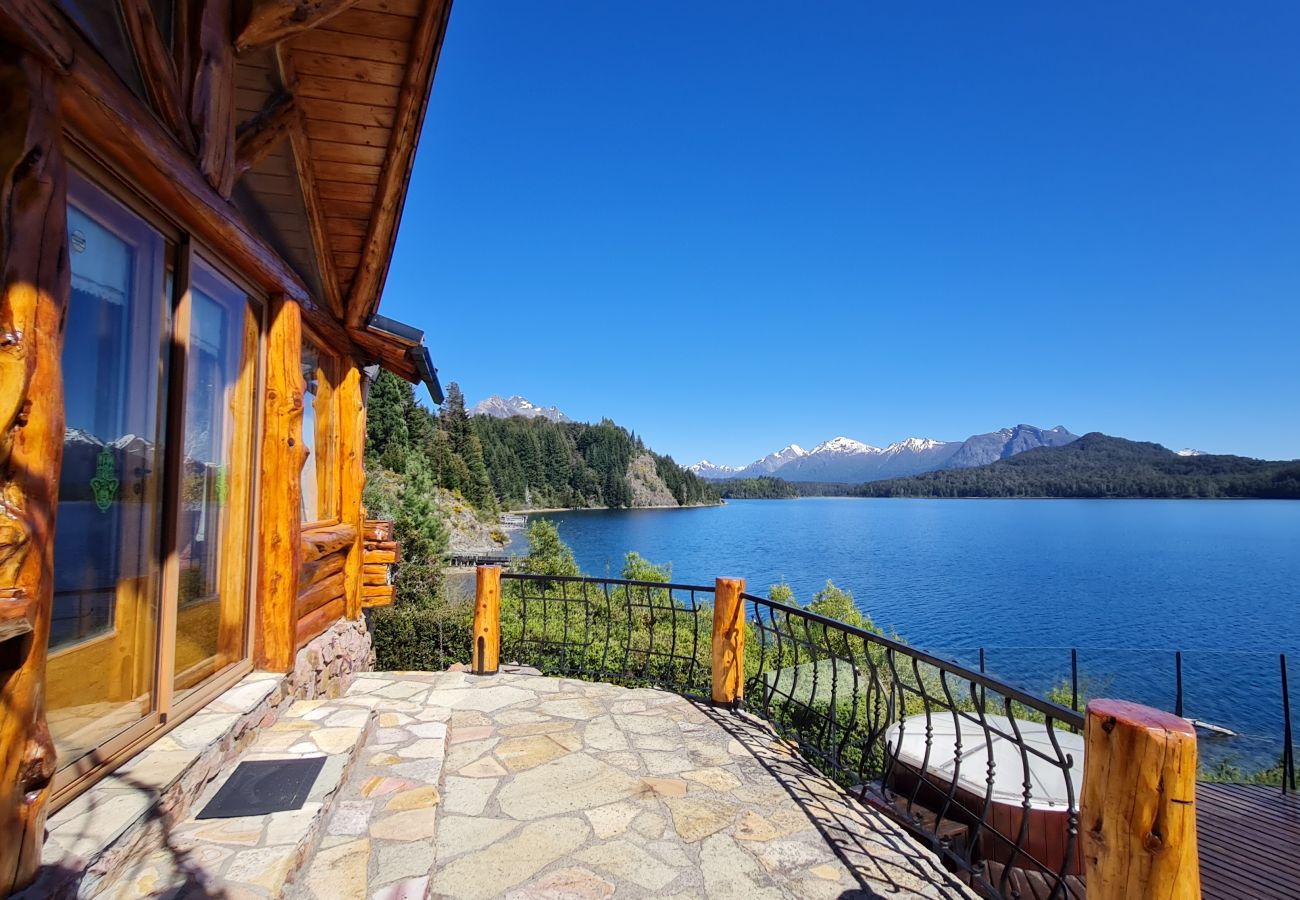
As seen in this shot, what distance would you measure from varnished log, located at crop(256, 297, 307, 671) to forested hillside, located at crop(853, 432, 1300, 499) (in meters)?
84.6

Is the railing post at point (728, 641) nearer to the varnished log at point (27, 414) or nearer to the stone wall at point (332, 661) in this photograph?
the stone wall at point (332, 661)

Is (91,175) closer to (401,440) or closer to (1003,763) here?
(1003,763)

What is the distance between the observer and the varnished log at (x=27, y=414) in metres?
1.59

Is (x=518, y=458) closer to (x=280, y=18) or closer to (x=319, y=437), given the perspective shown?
(x=319, y=437)

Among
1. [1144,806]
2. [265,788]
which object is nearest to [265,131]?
[265,788]

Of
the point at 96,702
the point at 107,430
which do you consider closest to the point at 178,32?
the point at 107,430

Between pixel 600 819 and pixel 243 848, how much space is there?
4.86 ft

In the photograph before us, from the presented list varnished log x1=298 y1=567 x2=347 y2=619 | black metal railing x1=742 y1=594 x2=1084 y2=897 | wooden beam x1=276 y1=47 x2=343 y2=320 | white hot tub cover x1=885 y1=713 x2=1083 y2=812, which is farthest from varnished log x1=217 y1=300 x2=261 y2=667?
white hot tub cover x1=885 y1=713 x2=1083 y2=812

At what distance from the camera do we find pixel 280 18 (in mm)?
2912

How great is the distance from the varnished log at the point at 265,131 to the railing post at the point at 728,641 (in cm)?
372

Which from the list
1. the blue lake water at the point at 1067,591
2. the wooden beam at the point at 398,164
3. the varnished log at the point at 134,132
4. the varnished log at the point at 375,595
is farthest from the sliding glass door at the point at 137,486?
the blue lake water at the point at 1067,591

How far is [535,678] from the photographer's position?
18.1 ft

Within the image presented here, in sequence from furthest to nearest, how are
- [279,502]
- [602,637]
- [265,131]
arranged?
[602,637]
[279,502]
[265,131]

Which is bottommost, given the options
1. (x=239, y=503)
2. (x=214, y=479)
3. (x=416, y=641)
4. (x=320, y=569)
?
(x=416, y=641)
